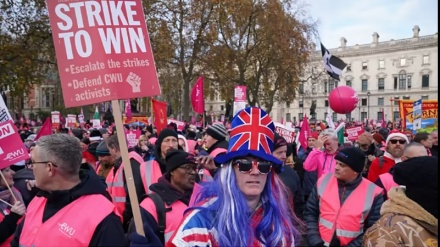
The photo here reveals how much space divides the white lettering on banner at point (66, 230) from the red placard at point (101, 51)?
0.75 m

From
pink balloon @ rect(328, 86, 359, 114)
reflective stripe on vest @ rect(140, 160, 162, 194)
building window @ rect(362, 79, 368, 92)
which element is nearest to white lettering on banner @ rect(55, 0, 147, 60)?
reflective stripe on vest @ rect(140, 160, 162, 194)

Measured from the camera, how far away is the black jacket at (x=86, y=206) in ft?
8.38

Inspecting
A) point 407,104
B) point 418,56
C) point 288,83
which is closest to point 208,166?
point 407,104

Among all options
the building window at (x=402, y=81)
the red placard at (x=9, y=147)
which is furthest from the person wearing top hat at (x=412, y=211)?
the building window at (x=402, y=81)

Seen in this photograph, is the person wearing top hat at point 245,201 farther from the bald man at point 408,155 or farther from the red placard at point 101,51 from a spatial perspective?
the bald man at point 408,155

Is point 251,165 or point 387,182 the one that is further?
point 387,182

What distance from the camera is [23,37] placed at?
67.7 ft

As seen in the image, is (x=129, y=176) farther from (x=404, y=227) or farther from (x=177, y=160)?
(x=404, y=227)

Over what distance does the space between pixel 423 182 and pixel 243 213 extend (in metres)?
1.00

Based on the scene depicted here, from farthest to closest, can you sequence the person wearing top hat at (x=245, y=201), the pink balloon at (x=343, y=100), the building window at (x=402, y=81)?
the building window at (x=402, y=81)
the pink balloon at (x=343, y=100)
the person wearing top hat at (x=245, y=201)

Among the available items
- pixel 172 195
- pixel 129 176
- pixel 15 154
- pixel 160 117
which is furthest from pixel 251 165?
pixel 160 117

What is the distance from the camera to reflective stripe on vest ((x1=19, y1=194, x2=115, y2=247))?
8.34 ft

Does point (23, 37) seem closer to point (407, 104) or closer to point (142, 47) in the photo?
point (407, 104)

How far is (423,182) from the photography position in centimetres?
244
